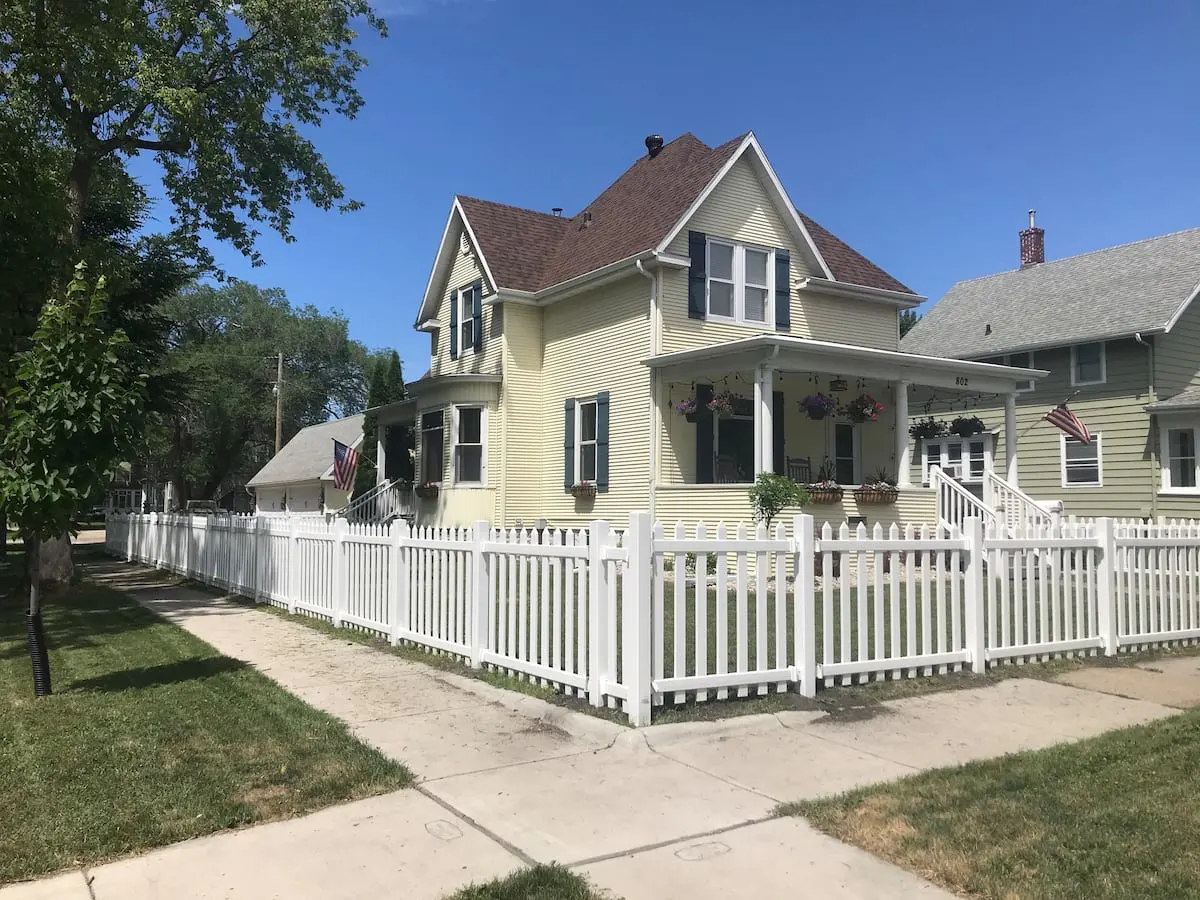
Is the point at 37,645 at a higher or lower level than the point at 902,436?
lower

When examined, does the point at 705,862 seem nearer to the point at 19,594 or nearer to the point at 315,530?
the point at 315,530

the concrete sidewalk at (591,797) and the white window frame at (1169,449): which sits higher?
the white window frame at (1169,449)

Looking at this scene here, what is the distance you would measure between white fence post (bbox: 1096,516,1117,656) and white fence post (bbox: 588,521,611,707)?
542 centimetres

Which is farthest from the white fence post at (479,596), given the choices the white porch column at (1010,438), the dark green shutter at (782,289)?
the white porch column at (1010,438)

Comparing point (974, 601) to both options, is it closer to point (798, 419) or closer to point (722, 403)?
point (722, 403)

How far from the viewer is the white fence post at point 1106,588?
8.59 metres

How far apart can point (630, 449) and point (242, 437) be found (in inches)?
1707

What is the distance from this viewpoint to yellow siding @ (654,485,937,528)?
15.3 meters

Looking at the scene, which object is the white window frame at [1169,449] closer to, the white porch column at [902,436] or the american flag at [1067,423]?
the american flag at [1067,423]

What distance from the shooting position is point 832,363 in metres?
15.0

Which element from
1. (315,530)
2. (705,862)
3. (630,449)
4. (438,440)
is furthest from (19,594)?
(705,862)

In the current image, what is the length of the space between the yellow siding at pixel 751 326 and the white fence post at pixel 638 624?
11317mm

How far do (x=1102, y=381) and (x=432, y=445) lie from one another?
16.2 metres

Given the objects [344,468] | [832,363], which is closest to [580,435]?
[832,363]
